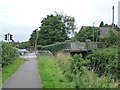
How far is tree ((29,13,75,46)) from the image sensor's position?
9044 centimetres

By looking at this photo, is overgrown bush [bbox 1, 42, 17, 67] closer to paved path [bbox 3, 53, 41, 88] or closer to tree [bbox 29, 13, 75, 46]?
paved path [bbox 3, 53, 41, 88]

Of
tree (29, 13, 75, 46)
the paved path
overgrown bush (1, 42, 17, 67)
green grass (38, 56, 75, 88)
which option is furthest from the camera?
tree (29, 13, 75, 46)

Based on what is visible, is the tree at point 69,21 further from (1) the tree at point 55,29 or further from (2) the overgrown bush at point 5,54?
(2) the overgrown bush at point 5,54

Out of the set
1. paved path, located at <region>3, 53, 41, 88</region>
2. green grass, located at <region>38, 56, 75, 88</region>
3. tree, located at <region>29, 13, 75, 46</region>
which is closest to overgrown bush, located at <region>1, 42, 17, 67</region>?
green grass, located at <region>38, 56, 75, 88</region>

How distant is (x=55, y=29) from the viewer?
92062 millimetres

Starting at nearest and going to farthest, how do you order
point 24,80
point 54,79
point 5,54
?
1. point 24,80
2. point 54,79
3. point 5,54

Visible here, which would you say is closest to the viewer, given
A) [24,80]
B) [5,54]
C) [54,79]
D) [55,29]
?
[24,80]

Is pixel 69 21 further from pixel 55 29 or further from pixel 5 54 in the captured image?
pixel 5 54

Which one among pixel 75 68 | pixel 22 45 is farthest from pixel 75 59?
pixel 22 45

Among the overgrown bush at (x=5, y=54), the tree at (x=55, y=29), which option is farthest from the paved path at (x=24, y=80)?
the tree at (x=55, y=29)

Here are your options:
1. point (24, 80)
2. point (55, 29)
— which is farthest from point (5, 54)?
point (55, 29)

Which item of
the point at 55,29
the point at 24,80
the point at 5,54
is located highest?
the point at 55,29

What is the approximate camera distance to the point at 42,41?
92125 mm

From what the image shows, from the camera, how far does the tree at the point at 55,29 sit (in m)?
90.4
